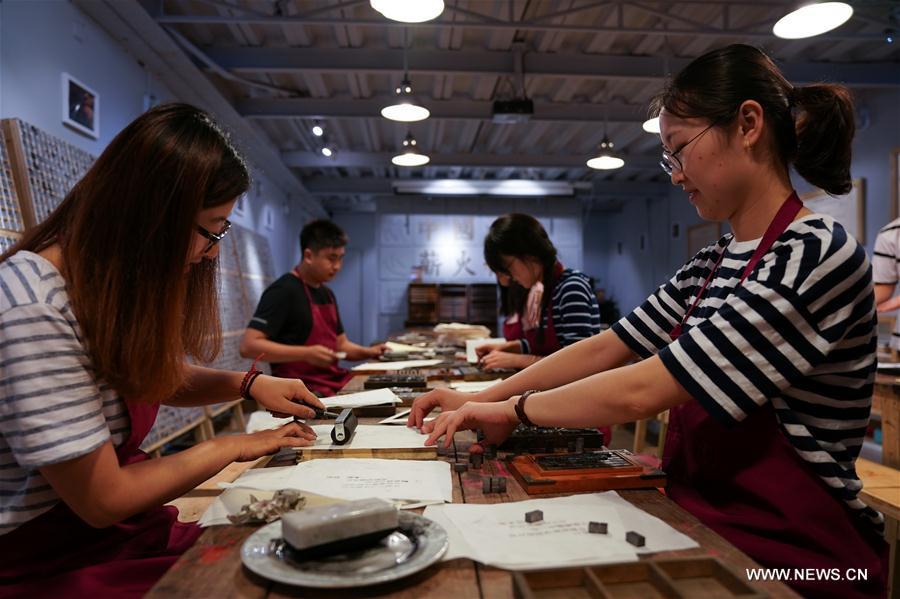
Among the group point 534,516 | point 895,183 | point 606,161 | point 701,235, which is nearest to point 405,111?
point 606,161

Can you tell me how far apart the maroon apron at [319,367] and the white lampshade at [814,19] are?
3.37 meters

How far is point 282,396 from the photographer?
5.25ft

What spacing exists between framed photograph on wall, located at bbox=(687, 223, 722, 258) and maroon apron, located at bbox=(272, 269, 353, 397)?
24.1 feet

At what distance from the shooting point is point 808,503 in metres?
1.02

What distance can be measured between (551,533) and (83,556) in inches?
33.3

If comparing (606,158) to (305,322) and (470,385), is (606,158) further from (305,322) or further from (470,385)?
(470,385)

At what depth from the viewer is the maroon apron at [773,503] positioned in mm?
1001

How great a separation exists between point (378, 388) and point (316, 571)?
1591 millimetres

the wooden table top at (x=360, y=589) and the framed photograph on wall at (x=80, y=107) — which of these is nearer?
the wooden table top at (x=360, y=589)

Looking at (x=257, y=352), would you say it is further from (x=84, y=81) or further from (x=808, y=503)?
(x=808, y=503)

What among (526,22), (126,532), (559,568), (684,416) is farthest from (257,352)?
(526,22)

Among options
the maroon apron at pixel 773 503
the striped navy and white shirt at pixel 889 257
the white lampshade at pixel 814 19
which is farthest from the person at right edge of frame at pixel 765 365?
the striped navy and white shirt at pixel 889 257

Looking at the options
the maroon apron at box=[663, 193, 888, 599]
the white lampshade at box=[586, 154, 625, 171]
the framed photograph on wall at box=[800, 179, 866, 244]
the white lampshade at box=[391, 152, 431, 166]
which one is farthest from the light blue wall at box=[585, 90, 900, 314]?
the maroon apron at box=[663, 193, 888, 599]

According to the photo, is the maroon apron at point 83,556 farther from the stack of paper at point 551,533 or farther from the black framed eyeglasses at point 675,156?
the black framed eyeglasses at point 675,156
